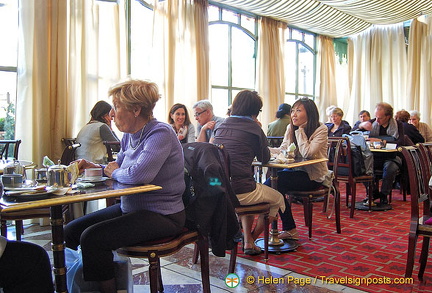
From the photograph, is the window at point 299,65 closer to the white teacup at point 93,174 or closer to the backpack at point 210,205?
the backpack at point 210,205

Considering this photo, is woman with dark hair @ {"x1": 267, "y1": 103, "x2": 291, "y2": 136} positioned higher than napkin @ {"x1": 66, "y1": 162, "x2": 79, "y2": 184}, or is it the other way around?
woman with dark hair @ {"x1": 267, "y1": 103, "x2": 291, "y2": 136}

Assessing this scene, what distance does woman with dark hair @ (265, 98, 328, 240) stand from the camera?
11.7ft

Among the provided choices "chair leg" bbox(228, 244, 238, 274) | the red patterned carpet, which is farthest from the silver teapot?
the red patterned carpet

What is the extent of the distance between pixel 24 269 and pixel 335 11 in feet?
22.9

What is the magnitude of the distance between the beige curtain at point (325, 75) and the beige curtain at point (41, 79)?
19.3 feet

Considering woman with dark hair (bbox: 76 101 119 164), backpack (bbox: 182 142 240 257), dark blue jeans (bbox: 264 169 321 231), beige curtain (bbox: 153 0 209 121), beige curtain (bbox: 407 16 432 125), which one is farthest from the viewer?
beige curtain (bbox: 407 16 432 125)

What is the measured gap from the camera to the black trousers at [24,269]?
1645 mm

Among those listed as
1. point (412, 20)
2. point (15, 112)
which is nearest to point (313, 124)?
point (15, 112)

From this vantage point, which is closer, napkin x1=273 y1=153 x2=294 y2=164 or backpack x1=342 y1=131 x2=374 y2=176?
A: napkin x1=273 y1=153 x2=294 y2=164

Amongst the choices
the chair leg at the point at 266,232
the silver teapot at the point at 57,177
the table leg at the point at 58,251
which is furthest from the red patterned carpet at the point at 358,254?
the silver teapot at the point at 57,177

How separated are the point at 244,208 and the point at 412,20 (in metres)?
7.44

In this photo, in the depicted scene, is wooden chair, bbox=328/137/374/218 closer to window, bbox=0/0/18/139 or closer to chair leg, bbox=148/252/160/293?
chair leg, bbox=148/252/160/293

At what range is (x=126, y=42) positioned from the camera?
17.6 feet

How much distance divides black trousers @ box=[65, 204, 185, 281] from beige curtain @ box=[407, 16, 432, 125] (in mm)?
7962
